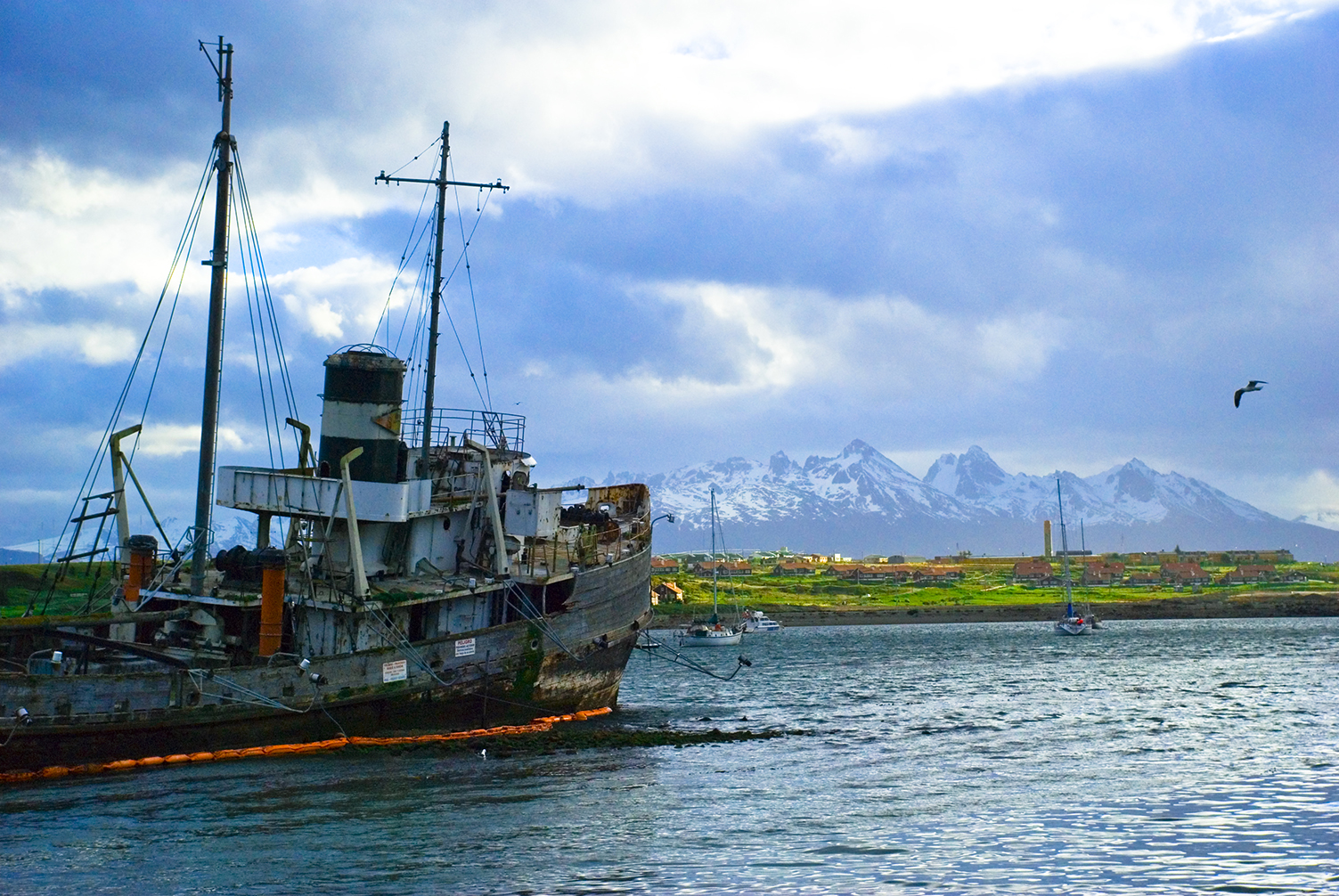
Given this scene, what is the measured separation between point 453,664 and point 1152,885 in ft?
64.5

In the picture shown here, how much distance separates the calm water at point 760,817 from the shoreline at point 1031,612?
117m

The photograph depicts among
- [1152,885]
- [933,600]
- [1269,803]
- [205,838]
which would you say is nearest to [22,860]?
[205,838]

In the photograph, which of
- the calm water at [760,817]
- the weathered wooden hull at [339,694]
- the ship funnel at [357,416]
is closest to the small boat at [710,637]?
the calm water at [760,817]

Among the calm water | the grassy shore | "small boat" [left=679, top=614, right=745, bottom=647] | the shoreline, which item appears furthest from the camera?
the grassy shore

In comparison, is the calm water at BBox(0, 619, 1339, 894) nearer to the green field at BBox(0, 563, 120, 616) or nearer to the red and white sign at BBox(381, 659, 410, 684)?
the red and white sign at BBox(381, 659, 410, 684)

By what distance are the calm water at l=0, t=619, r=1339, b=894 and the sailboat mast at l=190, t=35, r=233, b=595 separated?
5796mm

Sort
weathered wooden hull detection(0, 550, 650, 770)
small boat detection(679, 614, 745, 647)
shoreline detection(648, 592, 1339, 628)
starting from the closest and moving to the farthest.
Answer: weathered wooden hull detection(0, 550, 650, 770) → small boat detection(679, 614, 745, 647) → shoreline detection(648, 592, 1339, 628)

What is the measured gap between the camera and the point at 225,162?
33969 mm

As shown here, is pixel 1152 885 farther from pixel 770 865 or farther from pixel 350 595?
pixel 350 595

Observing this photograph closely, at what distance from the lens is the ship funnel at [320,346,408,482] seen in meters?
35.3

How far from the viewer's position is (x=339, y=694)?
32.7 meters

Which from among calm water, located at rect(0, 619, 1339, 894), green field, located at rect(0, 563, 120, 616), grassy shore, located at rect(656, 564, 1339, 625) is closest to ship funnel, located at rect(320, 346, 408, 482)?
calm water, located at rect(0, 619, 1339, 894)

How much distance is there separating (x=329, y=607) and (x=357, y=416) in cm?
526

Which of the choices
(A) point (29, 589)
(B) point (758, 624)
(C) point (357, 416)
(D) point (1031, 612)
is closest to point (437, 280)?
(C) point (357, 416)
